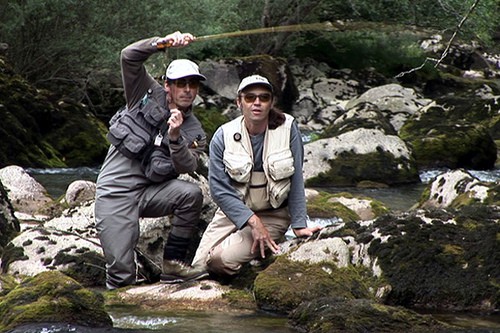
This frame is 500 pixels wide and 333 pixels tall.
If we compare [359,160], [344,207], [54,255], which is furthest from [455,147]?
[54,255]

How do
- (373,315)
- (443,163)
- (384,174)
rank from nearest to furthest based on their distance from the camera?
(373,315)
(384,174)
(443,163)

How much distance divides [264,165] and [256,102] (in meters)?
0.41

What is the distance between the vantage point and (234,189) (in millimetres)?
6219

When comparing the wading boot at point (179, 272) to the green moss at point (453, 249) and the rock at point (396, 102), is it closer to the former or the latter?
the green moss at point (453, 249)

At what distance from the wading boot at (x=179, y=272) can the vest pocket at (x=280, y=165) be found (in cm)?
89

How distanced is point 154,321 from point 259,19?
22.5m

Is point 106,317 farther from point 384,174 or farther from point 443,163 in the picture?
point 443,163

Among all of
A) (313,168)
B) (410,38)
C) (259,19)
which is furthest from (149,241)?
(410,38)

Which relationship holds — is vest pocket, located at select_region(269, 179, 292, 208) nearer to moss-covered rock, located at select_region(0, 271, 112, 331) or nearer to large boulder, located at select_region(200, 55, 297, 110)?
moss-covered rock, located at select_region(0, 271, 112, 331)

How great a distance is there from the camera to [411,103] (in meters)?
20.9

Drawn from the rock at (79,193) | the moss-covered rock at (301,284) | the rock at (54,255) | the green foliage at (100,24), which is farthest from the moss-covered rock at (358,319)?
the green foliage at (100,24)

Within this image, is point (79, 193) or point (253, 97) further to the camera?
point (79, 193)

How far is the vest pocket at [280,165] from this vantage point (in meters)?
6.19

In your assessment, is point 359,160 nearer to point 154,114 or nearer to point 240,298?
point 154,114
